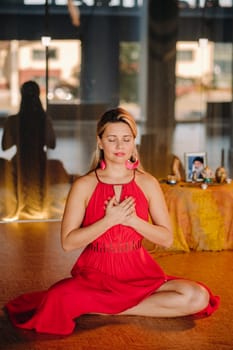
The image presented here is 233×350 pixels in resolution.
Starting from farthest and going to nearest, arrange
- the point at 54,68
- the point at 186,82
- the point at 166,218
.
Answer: the point at 186,82
the point at 54,68
the point at 166,218

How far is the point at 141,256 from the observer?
3.79m

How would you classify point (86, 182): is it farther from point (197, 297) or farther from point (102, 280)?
point (197, 297)

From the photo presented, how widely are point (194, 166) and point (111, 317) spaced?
189cm

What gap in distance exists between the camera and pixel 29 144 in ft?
20.7

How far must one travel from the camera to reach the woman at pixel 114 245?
3.66 m

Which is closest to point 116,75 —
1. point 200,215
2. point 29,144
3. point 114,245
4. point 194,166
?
point 29,144

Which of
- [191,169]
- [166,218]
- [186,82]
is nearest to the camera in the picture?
[166,218]

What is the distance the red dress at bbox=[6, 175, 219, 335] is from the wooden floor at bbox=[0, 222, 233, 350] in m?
0.09

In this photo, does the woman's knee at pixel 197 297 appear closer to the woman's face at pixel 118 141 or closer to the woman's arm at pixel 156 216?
the woman's arm at pixel 156 216

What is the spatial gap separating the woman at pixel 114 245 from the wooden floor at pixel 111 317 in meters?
0.07

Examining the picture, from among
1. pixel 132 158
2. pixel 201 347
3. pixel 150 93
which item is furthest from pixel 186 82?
pixel 201 347

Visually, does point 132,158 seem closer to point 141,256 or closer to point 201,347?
point 141,256

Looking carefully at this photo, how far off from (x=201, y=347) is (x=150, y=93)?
338 cm

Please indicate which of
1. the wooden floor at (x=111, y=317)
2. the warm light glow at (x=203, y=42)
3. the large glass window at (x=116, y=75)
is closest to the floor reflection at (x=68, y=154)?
the large glass window at (x=116, y=75)
